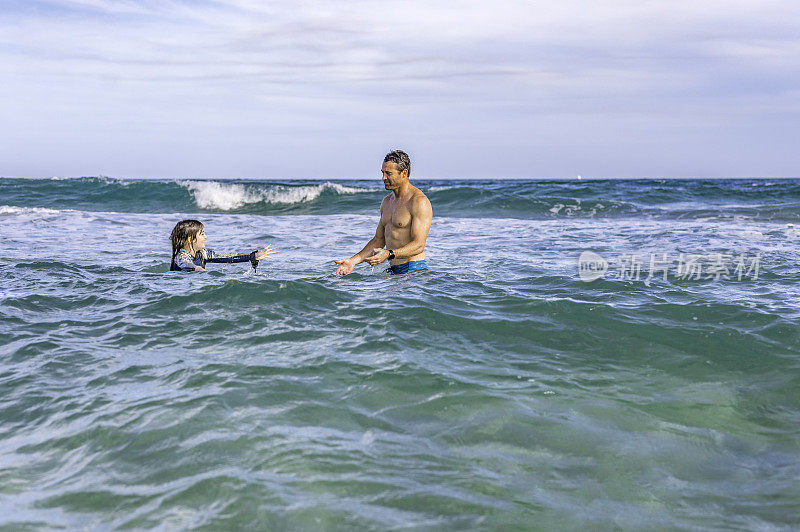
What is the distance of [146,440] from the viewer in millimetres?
3383

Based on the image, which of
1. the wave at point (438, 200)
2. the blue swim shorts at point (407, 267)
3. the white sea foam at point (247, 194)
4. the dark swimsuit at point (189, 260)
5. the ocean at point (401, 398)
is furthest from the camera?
the white sea foam at point (247, 194)

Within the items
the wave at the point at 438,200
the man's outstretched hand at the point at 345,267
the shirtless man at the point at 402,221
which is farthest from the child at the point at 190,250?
the wave at the point at 438,200

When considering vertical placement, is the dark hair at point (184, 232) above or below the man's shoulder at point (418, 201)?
below

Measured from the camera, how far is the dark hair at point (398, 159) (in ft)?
24.6

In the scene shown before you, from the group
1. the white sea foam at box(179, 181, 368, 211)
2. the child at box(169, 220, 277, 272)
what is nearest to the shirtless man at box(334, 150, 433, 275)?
the child at box(169, 220, 277, 272)

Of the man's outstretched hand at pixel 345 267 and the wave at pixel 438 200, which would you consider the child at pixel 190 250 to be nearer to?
the man's outstretched hand at pixel 345 267

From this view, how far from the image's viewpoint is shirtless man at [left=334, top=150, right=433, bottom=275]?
750 cm

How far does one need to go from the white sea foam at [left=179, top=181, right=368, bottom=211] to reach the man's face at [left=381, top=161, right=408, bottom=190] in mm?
21060

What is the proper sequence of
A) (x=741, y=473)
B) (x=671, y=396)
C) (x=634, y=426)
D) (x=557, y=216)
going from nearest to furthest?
(x=741, y=473) → (x=634, y=426) → (x=671, y=396) → (x=557, y=216)

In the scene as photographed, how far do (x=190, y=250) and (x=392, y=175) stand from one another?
8.60 feet

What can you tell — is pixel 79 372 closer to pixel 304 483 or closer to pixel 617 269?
pixel 304 483

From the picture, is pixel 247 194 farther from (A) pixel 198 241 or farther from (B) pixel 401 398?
(B) pixel 401 398

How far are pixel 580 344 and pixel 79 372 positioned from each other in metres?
3.82

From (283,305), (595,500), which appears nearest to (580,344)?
(595,500)
